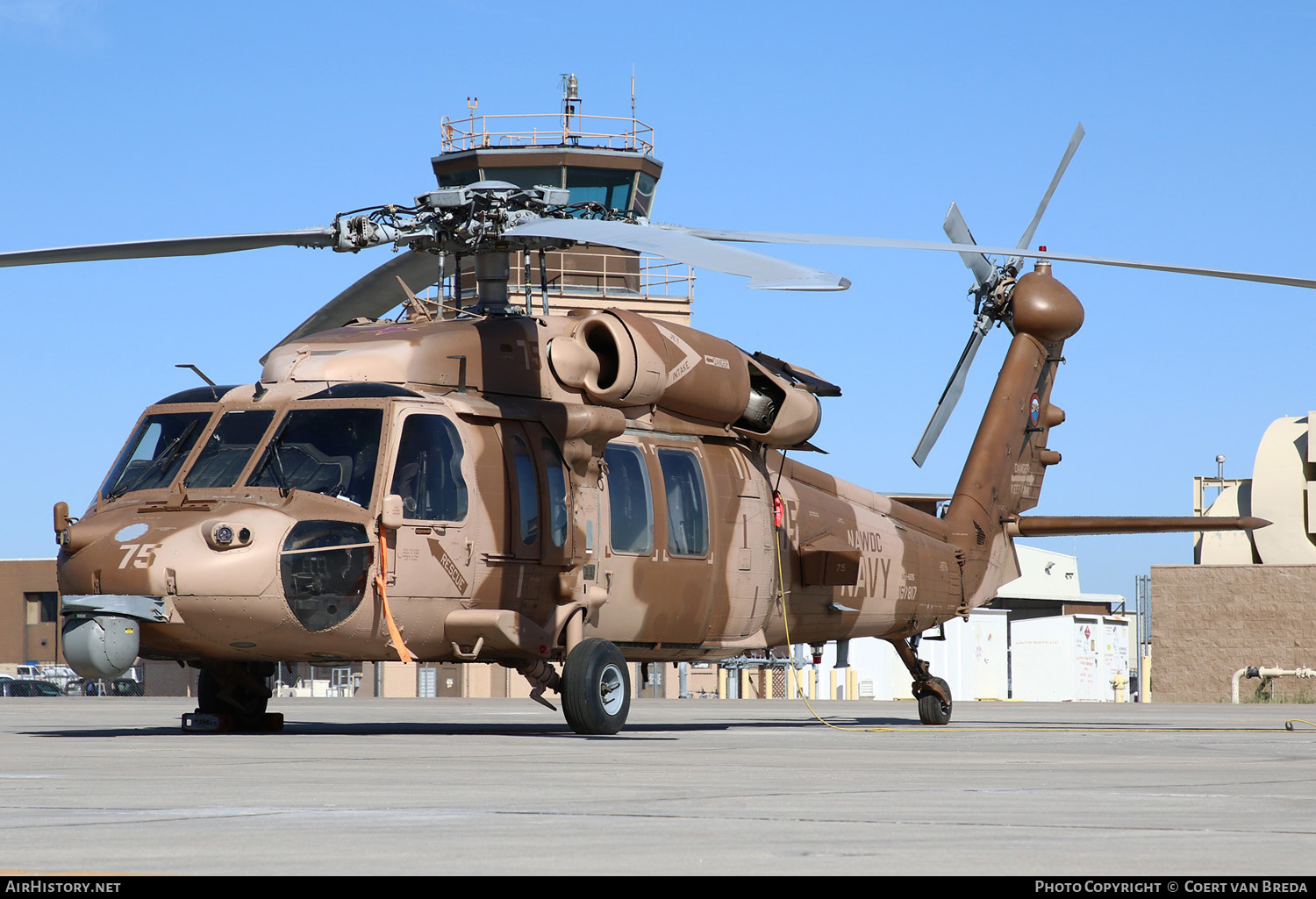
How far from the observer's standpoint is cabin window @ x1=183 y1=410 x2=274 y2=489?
41.0ft

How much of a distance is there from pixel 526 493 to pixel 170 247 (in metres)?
3.76

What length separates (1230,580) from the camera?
3788cm

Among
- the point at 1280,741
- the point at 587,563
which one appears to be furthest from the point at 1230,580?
the point at 587,563

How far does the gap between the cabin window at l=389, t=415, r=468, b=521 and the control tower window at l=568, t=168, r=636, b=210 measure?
26.4 meters

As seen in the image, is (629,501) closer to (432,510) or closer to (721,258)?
(432,510)

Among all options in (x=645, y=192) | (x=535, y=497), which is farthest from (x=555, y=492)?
(x=645, y=192)

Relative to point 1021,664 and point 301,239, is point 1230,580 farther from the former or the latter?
point 301,239

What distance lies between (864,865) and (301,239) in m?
10.2

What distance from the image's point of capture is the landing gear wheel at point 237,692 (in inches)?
548

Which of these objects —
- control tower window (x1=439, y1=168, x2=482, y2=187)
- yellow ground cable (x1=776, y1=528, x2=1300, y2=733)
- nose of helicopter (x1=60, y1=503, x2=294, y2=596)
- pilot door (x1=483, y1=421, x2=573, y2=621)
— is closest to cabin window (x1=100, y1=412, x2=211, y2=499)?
nose of helicopter (x1=60, y1=503, x2=294, y2=596)

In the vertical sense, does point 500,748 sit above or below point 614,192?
below

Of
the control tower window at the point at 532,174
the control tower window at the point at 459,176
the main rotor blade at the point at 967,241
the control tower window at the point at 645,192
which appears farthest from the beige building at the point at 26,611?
the main rotor blade at the point at 967,241

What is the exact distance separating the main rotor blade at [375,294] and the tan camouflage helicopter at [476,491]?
0.03 m

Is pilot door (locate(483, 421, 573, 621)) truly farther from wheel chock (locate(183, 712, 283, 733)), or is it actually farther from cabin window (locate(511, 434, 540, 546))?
wheel chock (locate(183, 712, 283, 733))
